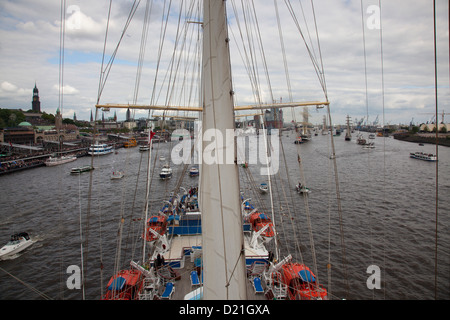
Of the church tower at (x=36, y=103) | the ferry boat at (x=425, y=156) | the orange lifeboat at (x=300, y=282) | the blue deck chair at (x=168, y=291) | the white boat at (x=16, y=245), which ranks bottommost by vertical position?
the white boat at (x=16, y=245)

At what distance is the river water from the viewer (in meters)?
14.3

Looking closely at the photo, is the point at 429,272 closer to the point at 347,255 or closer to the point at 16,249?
the point at 347,255

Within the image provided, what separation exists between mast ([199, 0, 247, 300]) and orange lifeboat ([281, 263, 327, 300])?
17.2ft

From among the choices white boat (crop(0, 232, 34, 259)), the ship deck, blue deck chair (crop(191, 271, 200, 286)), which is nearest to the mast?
the ship deck

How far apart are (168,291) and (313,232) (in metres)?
14.4

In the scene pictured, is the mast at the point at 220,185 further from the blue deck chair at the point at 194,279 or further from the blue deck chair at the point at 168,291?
the blue deck chair at the point at 194,279

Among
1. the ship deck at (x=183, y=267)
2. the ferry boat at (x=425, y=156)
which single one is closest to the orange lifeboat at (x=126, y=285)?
the ship deck at (x=183, y=267)

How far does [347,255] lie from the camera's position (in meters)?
17.1

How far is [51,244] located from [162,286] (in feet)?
46.8

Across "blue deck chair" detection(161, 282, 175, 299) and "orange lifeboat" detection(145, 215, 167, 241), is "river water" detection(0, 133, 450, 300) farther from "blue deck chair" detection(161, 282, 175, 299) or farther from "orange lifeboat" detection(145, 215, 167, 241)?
"blue deck chair" detection(161, 282, 175, 299)

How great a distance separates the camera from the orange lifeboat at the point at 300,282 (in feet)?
27.7

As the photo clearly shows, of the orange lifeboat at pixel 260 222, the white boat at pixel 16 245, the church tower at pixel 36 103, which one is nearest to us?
the orange lifeboat at pixel 260 222

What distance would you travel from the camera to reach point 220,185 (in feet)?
13.0

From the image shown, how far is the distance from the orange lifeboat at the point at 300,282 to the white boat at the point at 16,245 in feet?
61.6
